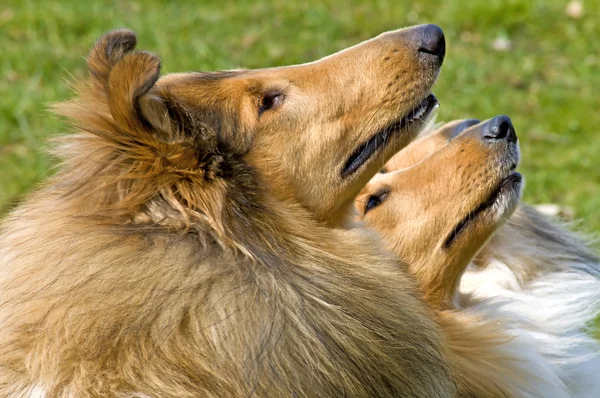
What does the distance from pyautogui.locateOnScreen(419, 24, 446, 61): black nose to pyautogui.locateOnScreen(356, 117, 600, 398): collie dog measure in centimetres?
36

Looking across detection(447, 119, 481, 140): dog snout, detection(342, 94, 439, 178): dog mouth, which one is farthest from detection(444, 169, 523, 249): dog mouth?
detection(447, 119, 481, 140): dog snout

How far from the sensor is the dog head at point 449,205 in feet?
11.1

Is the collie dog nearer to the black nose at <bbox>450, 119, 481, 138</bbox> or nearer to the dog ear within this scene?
the black nose at <bbox>450, 119, 481, 138</bbox>

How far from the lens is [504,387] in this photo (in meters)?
3.21

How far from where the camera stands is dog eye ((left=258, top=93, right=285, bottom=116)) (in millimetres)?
3191

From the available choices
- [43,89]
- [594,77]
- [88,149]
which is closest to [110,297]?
[88,149]

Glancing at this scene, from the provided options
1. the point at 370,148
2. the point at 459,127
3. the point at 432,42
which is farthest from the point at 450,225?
the point at 459,127

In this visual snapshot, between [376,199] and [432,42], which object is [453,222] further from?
[432,42]

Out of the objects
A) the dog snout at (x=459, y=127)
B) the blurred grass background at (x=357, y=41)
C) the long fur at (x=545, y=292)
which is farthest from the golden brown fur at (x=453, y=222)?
the blurred grass background at (x=357, y=41)

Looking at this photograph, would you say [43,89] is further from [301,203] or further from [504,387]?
[504,387]

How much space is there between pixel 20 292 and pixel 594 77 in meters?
6.04

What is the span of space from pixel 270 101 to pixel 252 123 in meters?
0.14

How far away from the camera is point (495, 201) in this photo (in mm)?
3414

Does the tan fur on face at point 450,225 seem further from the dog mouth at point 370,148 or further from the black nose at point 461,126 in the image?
the black nose at point 461,126
